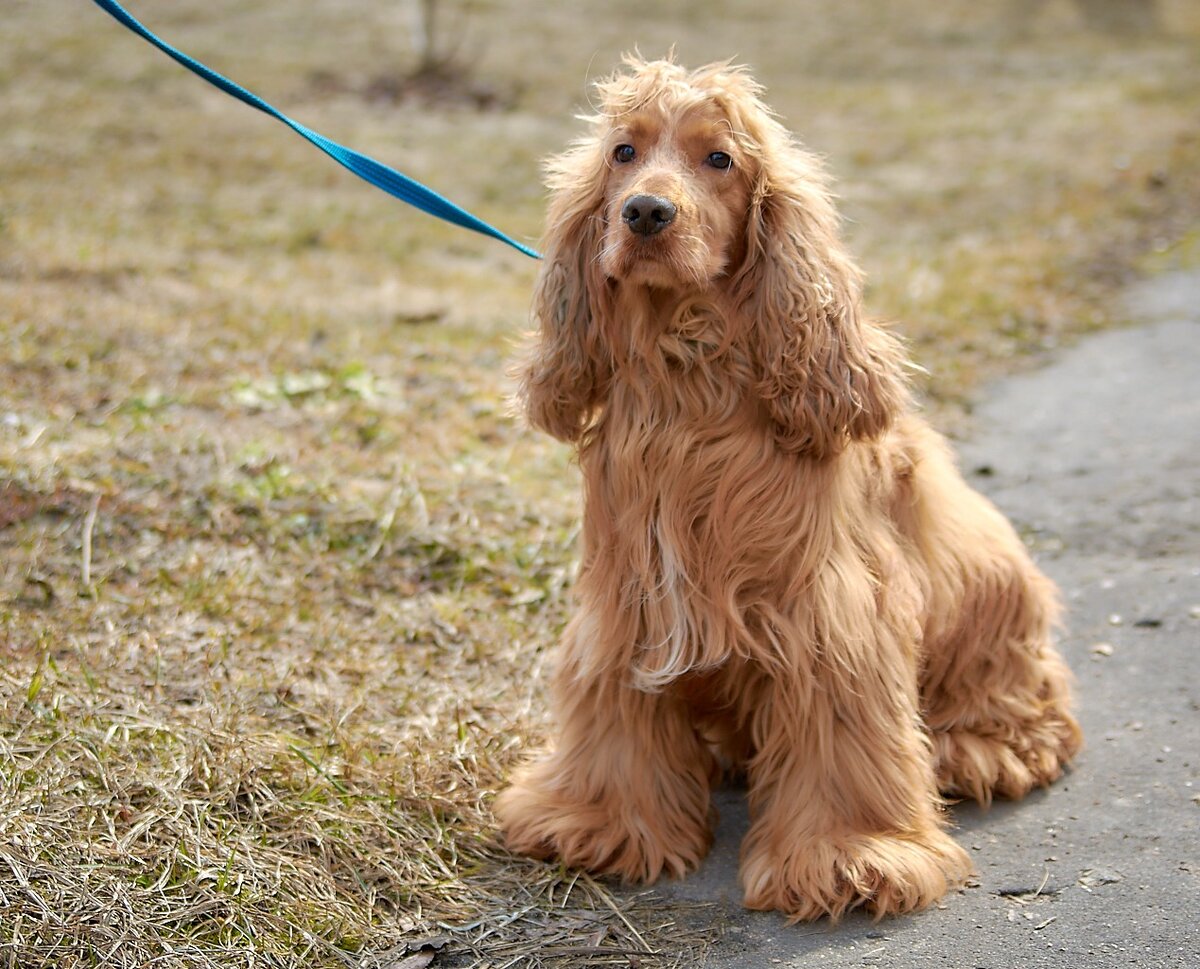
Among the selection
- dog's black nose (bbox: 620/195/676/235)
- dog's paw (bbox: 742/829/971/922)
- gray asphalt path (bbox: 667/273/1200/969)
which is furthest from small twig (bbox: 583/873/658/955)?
dog's black nose (bbox: 620/195/676/235)

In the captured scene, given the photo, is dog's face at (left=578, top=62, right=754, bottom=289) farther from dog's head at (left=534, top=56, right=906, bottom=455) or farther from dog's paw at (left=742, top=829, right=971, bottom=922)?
dog's paw at (left=742, top=829, right=971, bottom=922)

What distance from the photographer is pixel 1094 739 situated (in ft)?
13.5

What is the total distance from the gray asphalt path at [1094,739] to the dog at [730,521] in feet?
0.41

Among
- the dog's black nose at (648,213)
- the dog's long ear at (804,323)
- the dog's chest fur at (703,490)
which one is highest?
the dog's black nose at (648,213)

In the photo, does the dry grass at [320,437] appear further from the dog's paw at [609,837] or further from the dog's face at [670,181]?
the dog's face at [670,181]

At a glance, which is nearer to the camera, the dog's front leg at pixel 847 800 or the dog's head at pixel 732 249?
the dog's head at pixel 732 249

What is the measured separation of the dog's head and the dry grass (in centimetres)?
133

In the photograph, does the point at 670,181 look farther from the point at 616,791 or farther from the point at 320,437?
the point at 320,437

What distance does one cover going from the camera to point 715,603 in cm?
330

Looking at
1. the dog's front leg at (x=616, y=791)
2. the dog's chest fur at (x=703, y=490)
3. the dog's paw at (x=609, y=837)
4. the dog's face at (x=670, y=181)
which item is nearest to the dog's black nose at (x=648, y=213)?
the dog's face at (x=670, y=181)

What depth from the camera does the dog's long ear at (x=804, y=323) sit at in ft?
10.5

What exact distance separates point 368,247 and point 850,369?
5.99 m

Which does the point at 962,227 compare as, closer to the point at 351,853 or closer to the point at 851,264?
the point at 851,264

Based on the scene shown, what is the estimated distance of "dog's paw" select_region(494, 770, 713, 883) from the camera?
3523 millimetres
